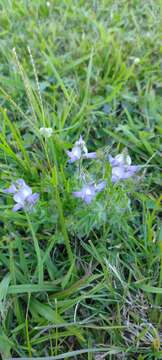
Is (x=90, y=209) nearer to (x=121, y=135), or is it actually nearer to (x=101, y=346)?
(x=101, y=346)

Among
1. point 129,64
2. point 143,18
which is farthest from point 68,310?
point 143,18

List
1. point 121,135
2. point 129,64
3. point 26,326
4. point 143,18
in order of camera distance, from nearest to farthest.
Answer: point 26,326, point 121,135, point 129,64, point 143,18

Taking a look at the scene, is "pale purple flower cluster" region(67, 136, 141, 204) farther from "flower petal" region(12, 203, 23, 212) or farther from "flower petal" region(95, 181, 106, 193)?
"flower petal" region(12, 203, 23, 212)

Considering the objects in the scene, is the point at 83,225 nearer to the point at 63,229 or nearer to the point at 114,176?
the point at 63,229

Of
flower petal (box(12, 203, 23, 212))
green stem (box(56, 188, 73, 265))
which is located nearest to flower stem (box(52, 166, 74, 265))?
green stem (box(56, 188, 73, 265))

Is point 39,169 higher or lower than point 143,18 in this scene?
lower

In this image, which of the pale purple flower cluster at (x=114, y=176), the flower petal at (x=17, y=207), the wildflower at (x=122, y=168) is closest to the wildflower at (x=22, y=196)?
the flower petal at (x=17, y=207)
